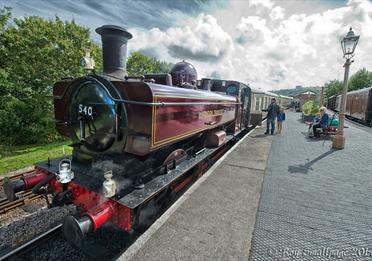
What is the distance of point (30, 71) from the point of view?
9.94m

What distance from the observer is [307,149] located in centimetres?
666

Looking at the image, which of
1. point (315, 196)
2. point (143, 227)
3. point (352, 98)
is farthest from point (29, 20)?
point (352, 98)

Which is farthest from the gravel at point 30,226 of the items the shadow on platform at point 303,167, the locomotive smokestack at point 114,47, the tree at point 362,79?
the tree at point 362,79

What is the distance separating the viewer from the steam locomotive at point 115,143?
2375 mm

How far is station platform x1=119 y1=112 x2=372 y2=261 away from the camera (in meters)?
2.22

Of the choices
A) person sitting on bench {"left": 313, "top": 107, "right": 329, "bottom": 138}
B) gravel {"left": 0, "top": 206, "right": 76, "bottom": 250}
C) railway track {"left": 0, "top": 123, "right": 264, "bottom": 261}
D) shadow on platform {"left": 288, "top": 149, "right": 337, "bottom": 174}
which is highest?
person sitting on bench {"left": 313, "top": 107, "right": 329, "bottom": 138}

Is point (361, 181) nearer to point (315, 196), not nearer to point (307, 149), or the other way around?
point (315, 196)

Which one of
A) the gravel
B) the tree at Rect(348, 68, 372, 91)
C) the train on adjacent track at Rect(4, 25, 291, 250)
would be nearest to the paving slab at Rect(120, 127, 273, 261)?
the train on adjacent track at Rect(4, 25, 291, 250)

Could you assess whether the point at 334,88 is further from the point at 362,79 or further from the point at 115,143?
the point at 115,143

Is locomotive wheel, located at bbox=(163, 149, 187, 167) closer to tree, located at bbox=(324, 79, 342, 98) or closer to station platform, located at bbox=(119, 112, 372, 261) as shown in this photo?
station platform, located at bbox=(119, 112, 372, 261)

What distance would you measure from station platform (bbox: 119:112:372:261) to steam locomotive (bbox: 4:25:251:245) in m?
0.48

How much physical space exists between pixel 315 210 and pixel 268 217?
84 cm

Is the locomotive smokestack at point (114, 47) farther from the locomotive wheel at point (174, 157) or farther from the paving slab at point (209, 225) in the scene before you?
the paving slab at point (209, 225)

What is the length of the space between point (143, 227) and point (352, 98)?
1102 inches
